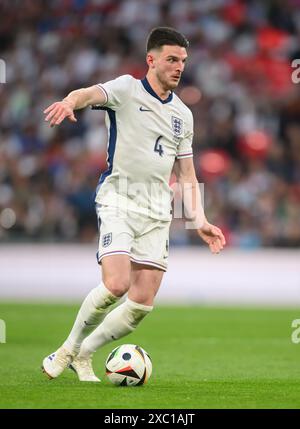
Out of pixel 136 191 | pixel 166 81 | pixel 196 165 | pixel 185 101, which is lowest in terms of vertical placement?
pixel 136 191

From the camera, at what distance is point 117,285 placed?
7.20 meters

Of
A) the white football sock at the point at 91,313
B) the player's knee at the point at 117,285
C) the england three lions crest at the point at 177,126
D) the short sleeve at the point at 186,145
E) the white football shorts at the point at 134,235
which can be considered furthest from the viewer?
the short sleeve at the point at 186,145

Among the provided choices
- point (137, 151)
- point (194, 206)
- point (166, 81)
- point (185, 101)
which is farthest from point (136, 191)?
point (185, 101)

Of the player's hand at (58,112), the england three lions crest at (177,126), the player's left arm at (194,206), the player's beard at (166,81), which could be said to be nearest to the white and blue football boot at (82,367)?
the player's left arm at (194,206)

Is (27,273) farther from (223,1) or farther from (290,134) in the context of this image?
(223,1)

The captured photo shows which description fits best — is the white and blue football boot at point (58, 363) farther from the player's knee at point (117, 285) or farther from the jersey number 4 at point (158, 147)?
the jersey number 4 at point (158, 147)

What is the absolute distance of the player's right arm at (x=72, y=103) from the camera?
6672mm

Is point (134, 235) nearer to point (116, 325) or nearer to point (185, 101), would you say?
point (116, 325)

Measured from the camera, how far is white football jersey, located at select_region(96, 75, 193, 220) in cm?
762

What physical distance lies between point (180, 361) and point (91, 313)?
2.53 meters

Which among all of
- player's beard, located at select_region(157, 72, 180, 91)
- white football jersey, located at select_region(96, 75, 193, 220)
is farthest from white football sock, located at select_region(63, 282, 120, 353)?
player's beard, located at select_region(157, 72, 180, 91)

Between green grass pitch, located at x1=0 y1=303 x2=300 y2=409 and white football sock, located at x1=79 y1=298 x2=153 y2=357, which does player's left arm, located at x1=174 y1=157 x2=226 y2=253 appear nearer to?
white football sock, located at x1=79 y1=298 x2=153 y2=357

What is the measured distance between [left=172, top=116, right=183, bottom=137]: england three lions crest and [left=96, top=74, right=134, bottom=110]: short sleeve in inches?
17.4

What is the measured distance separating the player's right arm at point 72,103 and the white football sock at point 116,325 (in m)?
1.56
